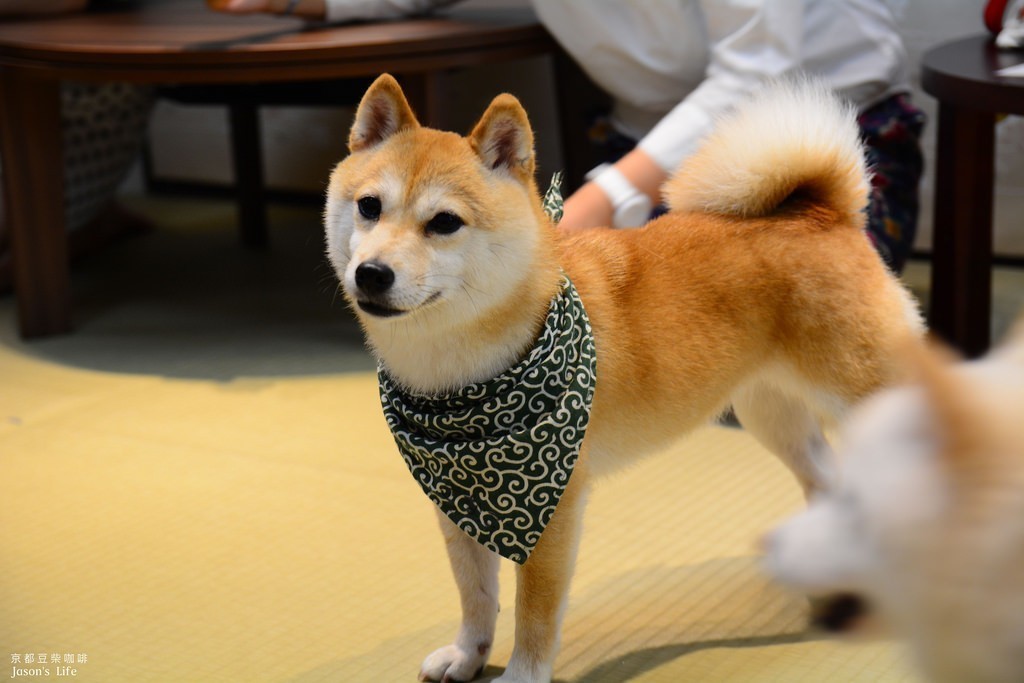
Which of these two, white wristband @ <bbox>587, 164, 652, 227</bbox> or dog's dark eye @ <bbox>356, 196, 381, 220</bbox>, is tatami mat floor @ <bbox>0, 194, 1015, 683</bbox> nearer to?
white wristband @ <bbox>587, 164, 652, 227</bbox>

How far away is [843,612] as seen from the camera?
25.8 inches

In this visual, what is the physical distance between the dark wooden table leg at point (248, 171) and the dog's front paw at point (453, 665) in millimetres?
2178

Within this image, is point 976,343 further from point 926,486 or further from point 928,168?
point 926,486

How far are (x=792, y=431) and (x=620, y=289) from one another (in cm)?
36

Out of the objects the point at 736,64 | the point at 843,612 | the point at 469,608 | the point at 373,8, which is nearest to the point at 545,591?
the point at 469,608

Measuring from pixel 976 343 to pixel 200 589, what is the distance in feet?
4.88

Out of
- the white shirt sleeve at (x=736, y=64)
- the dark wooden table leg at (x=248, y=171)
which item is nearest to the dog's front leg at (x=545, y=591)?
the white shirt sleeve at (x=736, y=64)

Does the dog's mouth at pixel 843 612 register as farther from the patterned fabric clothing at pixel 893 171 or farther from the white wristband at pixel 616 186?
the patterned fabric clothing at pixel 893 171

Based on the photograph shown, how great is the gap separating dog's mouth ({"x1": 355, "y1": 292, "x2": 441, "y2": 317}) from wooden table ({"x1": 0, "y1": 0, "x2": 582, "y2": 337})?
3.89 ft

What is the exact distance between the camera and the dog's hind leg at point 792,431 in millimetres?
1476

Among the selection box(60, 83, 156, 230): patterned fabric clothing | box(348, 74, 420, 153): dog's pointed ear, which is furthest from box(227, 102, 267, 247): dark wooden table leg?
box(348, 74, 420, 153): dog's pointed ear

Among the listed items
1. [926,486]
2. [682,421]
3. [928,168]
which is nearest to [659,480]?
[682,421]

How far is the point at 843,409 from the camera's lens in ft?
4.32

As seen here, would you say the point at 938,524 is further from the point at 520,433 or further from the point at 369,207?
the point at 369,207
